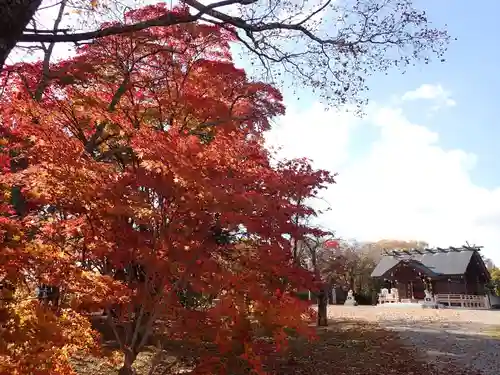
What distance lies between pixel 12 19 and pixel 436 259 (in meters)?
39.4

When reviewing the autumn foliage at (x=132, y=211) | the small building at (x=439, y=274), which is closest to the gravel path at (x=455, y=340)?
the autumn foliage at (x=132, y=211)

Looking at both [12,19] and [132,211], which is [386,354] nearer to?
[132,211]

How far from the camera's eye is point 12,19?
238 centimetres

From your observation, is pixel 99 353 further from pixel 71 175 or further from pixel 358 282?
pixel 358 282

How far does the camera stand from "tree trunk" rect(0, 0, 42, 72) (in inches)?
92.4

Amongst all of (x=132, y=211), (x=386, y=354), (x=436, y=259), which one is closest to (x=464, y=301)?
(x=436, y=259)

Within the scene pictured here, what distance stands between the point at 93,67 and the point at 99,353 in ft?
18.4

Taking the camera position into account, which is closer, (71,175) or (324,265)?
(71,175)

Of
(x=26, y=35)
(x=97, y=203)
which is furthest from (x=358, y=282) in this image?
(x=26, y=35)

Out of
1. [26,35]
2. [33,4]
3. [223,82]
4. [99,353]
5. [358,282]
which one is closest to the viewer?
[33,4]

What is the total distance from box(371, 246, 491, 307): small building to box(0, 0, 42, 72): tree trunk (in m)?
34.4

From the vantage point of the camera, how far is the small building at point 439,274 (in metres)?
33.7

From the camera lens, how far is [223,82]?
9.88 meters

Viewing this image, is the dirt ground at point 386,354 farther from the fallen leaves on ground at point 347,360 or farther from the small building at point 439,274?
the small building at point 439,274
